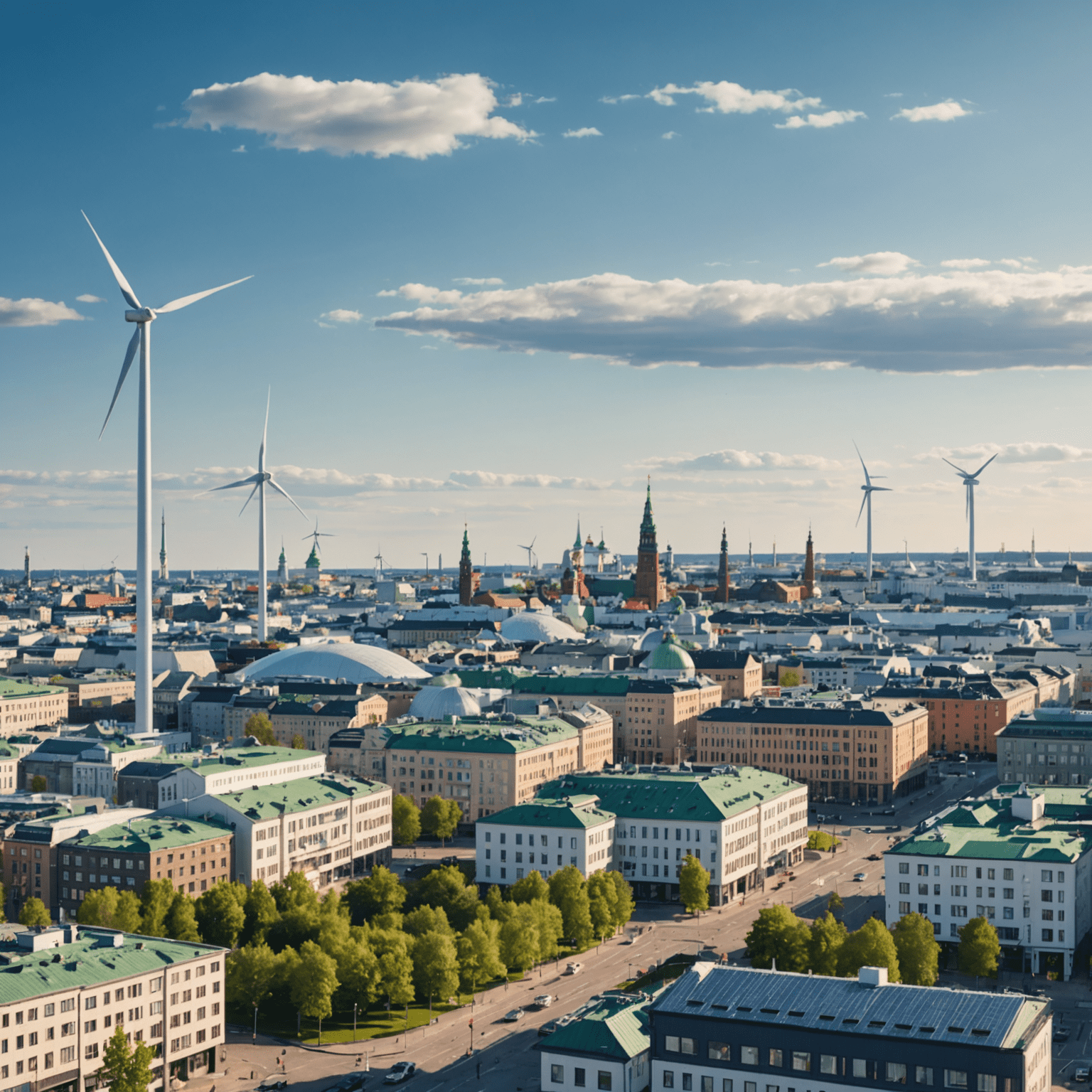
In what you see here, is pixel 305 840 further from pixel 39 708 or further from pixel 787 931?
pixel 39 708

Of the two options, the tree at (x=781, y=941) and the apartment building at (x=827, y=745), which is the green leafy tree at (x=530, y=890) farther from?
the apartment building at (x=827, y=745)

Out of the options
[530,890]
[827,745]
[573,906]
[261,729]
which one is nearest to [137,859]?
[530,890]

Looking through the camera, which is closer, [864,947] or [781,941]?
[864,947]

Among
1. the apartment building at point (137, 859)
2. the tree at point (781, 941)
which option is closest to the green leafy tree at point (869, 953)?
the tree at point (781, 941)

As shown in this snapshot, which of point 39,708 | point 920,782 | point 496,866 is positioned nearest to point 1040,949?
point 496,866

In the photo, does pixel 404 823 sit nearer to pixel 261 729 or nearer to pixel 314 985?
pixel 314 985

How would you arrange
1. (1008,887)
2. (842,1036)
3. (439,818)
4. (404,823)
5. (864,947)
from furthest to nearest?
(439,818), (404,823), (1008,887), (864,947), (842,1036)

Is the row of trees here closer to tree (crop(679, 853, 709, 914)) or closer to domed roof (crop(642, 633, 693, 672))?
tree (crop(679, 853, 709, 914))
